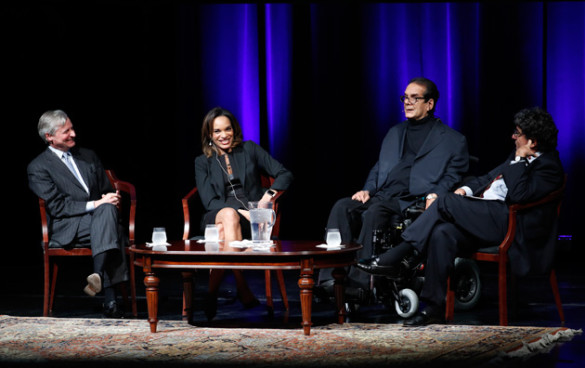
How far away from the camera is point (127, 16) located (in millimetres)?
7062

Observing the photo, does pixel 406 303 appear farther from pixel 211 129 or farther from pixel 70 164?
pixel 70 164

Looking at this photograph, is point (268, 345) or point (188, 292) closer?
point (268, 345)

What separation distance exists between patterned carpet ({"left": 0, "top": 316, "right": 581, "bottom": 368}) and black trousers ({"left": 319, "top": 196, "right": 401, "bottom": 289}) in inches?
21.4

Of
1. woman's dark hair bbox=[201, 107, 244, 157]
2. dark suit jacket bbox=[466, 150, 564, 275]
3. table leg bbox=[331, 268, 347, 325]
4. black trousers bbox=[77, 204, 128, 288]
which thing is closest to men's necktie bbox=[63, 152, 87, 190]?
black trousers bbox=[77, 204, 128, 288]

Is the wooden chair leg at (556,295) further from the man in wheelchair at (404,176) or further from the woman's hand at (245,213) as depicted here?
the woman's hand at (245,213)

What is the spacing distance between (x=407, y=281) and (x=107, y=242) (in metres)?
1.63

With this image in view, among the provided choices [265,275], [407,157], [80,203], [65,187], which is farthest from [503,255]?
[65,187]

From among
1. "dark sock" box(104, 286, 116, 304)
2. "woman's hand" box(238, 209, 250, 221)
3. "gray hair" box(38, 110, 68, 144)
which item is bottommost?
"dark sock" box(104, 286, 116, 304)

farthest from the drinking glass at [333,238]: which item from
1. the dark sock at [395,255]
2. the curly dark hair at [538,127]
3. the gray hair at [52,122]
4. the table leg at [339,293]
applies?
the gray hair at [52,122]

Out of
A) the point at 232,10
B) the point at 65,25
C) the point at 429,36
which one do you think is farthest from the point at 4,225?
the point at 429,36

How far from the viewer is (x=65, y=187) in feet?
15.6

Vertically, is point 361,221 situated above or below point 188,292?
above

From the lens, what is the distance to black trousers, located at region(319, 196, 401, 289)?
4406 millimetres

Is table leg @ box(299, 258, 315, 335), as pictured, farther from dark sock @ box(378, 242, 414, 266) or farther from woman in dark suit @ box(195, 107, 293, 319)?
woman in dark suit @ box(195, 107, 293, 319)
